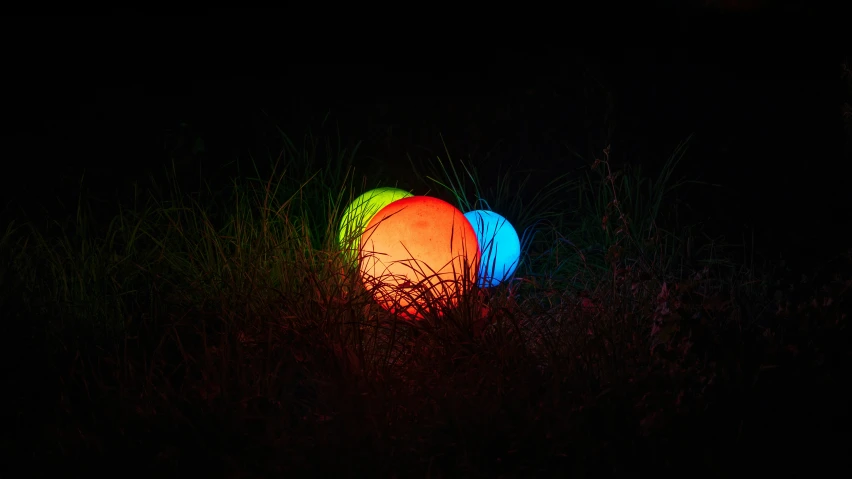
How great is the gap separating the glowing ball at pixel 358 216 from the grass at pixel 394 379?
5.4 inches

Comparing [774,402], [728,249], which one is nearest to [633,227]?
[728,249]

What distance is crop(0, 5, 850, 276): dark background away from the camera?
5.42 meters

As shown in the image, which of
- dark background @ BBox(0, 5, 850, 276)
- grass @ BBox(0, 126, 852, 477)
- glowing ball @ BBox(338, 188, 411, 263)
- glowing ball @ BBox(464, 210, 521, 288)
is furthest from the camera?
dark background @ BBox(0, 5, 850, 276)

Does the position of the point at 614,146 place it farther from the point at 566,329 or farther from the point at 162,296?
the point at 162,296

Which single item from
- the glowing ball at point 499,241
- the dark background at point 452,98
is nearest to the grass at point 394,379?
the glowing ball at point 499,241

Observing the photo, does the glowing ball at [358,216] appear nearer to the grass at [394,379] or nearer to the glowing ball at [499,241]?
the grass at [394,379]

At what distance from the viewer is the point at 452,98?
650cm

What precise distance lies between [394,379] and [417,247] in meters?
1.00

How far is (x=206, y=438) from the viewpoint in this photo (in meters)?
2.90

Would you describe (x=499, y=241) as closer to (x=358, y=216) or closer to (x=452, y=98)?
(x=358, y=216)

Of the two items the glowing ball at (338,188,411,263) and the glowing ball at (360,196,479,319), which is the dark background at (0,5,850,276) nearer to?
the glowing ball at (338,188,411,263)

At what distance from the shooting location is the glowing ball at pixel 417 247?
12.9 feet

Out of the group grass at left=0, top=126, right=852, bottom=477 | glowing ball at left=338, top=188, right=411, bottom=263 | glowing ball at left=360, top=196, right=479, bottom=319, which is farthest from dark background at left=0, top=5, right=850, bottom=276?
glowing ball at left=360, top=196, right=479, bottom=319

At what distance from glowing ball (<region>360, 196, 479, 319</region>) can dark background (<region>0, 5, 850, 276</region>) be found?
6.38 ft
